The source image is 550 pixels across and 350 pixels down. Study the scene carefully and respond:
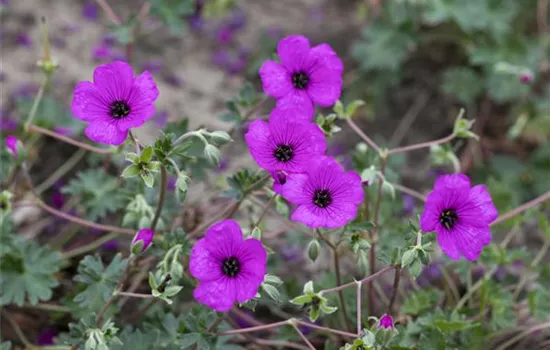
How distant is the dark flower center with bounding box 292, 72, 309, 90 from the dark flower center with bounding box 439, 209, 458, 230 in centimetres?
44

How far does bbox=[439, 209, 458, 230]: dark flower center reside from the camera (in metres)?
1.44

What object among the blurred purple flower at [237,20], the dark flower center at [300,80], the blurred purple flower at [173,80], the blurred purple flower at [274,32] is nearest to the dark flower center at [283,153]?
the dark flower center at [300,80]

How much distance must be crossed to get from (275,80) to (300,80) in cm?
7

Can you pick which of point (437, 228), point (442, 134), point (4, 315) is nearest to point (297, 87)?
point (437, 228)

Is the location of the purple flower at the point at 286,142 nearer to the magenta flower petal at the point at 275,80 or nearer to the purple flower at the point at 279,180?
the purple flower at the point at 279,180

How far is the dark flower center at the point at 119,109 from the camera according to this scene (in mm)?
1433

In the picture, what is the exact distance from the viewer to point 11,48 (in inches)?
105

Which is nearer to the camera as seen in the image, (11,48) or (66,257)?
(66,257)

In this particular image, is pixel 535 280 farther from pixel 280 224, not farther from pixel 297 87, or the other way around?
pixel 297 87

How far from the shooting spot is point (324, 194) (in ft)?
4.74

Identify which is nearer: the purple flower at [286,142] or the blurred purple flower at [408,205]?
the purple flower at [286,142]

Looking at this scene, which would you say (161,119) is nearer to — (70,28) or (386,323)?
(70,28)

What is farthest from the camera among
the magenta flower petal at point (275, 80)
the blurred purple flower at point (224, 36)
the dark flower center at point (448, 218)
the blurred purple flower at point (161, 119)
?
the blurred purple flower at point (224, 36)

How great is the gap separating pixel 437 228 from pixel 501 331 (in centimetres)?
66
